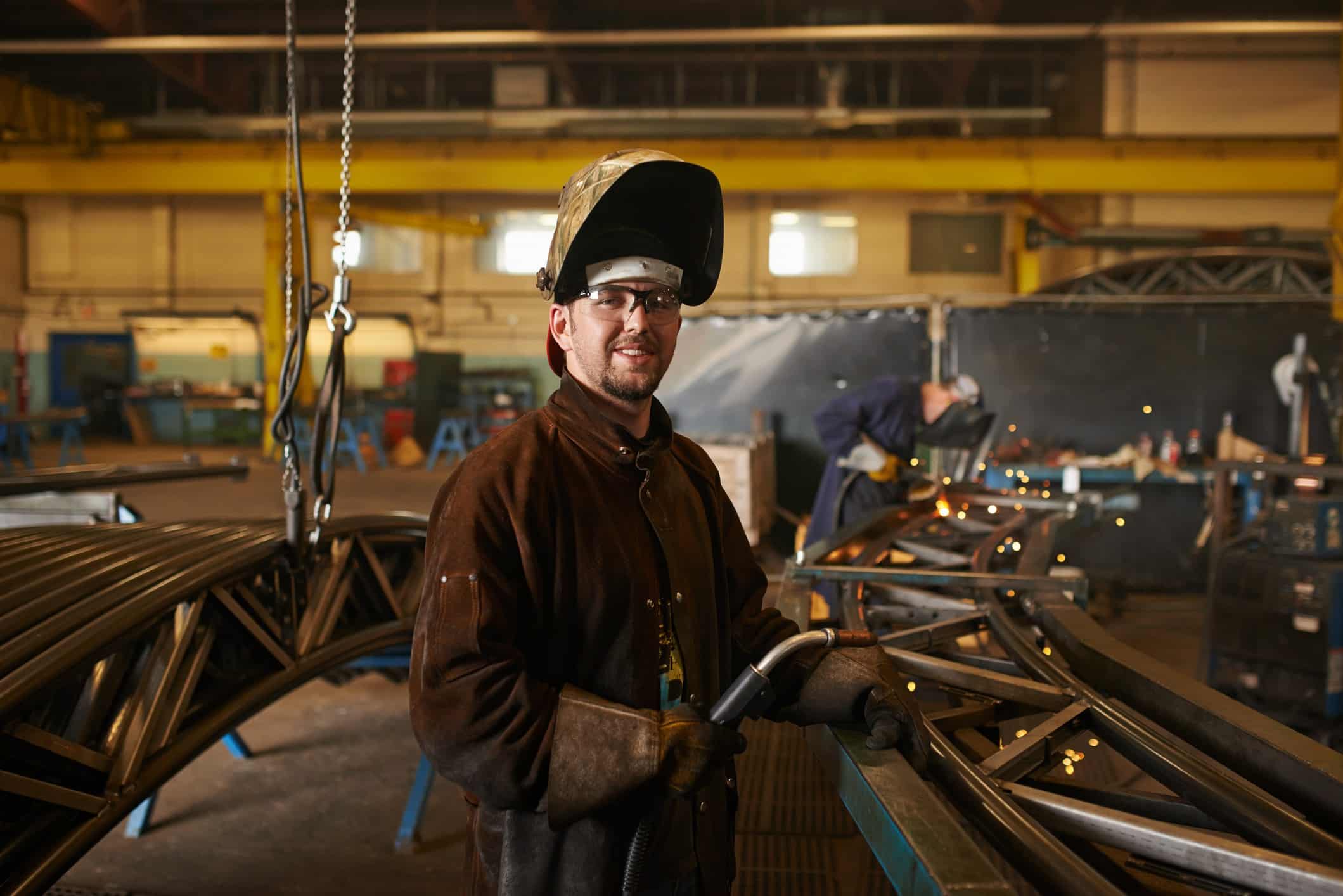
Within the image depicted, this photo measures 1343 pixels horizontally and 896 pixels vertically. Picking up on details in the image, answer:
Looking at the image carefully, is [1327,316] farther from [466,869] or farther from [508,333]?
[508,333]

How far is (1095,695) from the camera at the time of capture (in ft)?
7.54

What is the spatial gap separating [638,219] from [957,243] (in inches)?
637

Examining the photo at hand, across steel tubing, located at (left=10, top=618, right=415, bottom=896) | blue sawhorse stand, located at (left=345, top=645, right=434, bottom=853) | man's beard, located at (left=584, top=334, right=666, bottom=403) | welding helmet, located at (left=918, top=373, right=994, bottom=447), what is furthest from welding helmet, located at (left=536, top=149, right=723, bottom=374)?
welding helmet, located at (left=918, top=373, right=994, bottom=447)

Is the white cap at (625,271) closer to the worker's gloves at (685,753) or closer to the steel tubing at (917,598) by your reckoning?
the worker's gloves at (685,753)

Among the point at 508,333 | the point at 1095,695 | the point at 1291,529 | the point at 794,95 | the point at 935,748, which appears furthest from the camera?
the point at 794,95

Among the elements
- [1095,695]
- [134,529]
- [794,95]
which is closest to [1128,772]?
[1095,695]

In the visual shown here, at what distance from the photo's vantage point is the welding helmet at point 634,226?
162 cm

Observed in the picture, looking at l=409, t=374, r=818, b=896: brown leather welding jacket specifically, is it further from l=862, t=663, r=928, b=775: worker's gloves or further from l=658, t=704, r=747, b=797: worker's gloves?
l=862, t=663, r=928, b=775: worker's gloves

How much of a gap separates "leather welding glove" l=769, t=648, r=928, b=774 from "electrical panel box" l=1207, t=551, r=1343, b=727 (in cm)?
369

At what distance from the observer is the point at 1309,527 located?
15.2 ft

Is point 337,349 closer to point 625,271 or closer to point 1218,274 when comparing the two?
point 625,271

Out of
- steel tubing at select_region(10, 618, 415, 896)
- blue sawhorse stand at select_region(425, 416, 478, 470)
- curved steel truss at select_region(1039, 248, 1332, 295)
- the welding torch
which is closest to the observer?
the welding torch

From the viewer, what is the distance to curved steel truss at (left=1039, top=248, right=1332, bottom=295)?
10117 mm

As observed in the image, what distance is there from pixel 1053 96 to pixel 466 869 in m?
20.1
